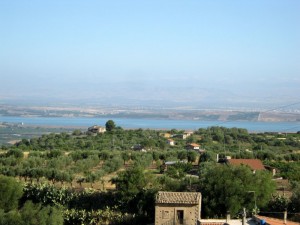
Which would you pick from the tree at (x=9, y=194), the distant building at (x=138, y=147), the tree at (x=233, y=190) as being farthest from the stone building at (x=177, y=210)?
the distant building at (x=138, y=147)

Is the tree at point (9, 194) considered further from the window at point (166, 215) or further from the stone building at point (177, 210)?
the window at point (166, 215)

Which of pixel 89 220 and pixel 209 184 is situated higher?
pixel 209 184

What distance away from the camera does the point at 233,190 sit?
27219 mm

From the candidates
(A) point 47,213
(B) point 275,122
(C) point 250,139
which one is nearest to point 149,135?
(C) point 250,139

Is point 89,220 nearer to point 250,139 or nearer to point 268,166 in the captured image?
point 268,166

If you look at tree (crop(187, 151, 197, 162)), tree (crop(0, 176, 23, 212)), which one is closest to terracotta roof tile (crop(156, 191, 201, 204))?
tree (crop(0, 176, 23, 212))

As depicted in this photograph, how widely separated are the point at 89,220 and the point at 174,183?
18.7ft

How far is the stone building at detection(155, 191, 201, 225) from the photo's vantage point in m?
25.0

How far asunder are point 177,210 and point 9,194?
382 inches

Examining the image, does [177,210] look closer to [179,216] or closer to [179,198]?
[179,216]

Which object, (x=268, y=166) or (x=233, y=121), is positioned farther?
(x=233, y=121)

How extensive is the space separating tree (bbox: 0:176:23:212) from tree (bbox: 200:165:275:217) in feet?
32.0

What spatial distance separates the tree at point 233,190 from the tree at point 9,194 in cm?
974

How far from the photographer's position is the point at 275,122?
194 meters
